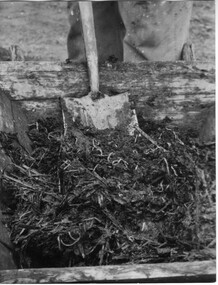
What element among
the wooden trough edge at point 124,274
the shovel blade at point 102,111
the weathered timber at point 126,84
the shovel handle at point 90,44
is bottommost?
the wooden trough edge at point 124,274

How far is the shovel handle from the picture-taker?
291 cm

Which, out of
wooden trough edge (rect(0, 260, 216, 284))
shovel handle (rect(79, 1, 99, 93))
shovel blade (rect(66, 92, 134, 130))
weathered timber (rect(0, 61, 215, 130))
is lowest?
wooden trough edge (rect(0, 260, 216, 284))

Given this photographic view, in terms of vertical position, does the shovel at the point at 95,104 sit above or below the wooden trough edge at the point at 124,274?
above

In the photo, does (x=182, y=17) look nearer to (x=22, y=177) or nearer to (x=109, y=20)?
(x=109, y=20)

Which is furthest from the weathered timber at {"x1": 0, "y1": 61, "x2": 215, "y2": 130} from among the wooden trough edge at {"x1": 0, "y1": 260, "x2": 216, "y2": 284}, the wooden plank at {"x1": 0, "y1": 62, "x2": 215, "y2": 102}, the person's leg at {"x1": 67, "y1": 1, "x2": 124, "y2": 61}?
the wooden trough edge at {"x1": 0, "y1": 260, "x2": 216, "y2": 284}

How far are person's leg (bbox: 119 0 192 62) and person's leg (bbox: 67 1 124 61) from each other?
32 cm

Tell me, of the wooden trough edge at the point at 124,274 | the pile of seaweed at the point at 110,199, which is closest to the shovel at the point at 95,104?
the pile of seaweed at the point at 110,199

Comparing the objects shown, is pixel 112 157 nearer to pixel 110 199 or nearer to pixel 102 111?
pixel 110 199

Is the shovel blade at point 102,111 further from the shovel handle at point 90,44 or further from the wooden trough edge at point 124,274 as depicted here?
the wooden trough edge at point 124,274

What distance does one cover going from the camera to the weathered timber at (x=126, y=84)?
2.93 m

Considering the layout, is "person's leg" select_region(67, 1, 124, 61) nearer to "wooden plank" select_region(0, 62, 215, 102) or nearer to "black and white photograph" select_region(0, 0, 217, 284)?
"black and white photograph" select_region(0, 0, 217, 284)

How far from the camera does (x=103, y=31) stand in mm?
3684

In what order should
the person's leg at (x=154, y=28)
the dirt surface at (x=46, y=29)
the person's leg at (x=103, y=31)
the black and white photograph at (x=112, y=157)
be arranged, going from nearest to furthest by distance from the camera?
the black and white photograph at (x=112, y=157) → the person's leg at (x=154, y=28) → the person's leg at (x=103, y=31) → the dirt surface at (x=46, y=29)

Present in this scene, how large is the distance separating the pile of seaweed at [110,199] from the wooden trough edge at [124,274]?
10.6 inches
